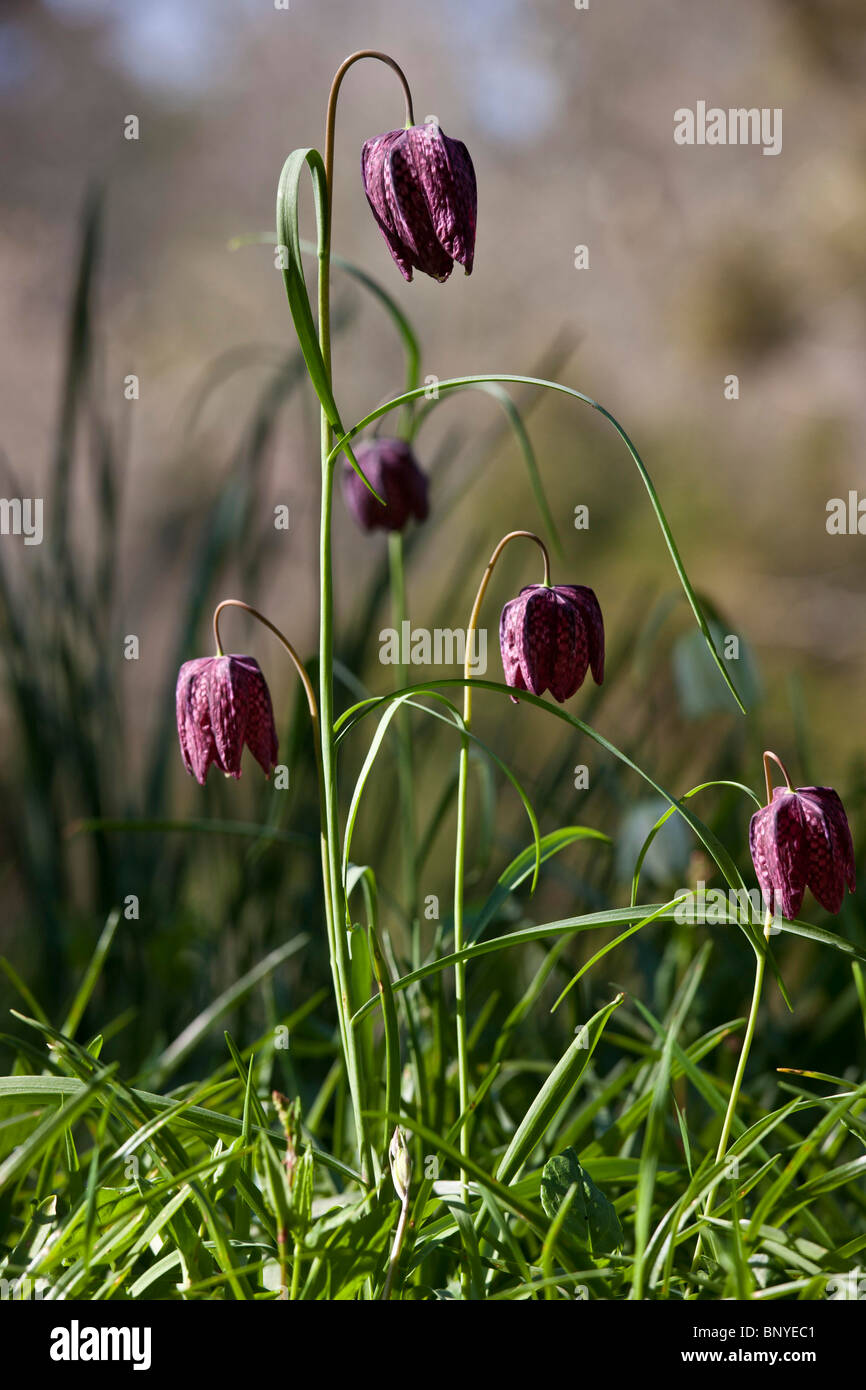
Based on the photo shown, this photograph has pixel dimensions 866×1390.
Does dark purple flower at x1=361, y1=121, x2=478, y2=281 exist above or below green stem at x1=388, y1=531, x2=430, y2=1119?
above

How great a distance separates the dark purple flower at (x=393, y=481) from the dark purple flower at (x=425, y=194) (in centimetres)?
28

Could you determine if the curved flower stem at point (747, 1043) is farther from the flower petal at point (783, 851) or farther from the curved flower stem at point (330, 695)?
the curved flower stem at point (330, 695)

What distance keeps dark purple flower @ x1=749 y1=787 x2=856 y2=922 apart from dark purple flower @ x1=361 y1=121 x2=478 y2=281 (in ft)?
0.89

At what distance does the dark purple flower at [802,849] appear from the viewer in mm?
450

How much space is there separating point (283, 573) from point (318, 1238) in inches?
60.5

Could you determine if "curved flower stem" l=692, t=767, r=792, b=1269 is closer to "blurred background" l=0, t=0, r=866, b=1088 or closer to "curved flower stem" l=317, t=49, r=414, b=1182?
"curved flower stem" l=317, t=49, r=414, b=1182

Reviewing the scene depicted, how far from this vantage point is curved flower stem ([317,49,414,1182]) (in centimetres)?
45

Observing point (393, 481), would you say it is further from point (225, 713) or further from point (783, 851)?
point (783, 851)
